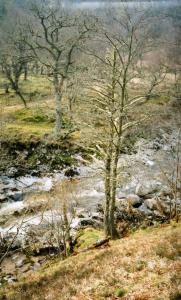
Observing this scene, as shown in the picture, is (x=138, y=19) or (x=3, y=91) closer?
(x=138, y=19)

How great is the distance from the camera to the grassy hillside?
1240 centimetres

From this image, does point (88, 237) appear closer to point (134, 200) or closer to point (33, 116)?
point (134, 200)

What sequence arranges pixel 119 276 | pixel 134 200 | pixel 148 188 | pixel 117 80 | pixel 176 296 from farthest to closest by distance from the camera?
pixel 148 188
pixel 134 200
pixel 117 80
pixel 119 276
pixel 176 296

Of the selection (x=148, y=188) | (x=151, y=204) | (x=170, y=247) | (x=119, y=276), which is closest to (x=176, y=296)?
(x=119, y=276)

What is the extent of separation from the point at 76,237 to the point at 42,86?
5246 centimetres

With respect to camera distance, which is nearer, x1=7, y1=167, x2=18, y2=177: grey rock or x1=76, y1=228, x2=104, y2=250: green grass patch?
x1=76, y1=228, x2=104, y2=250: green grass patch

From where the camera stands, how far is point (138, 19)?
1933cm

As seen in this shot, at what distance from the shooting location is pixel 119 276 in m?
14.1

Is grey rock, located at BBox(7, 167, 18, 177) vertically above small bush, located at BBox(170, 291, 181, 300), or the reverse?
small bush, located at BBox(170, 291, 181, 300)

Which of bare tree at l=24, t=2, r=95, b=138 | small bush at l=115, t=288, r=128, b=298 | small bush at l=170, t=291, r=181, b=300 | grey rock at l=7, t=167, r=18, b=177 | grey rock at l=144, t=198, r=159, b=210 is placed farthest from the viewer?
bare tree at l=24, t=2, r=95, b=138

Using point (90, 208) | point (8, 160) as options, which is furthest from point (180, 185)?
point (8, 160)

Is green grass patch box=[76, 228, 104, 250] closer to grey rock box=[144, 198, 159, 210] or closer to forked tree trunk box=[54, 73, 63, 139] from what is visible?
grey rock box=[144, 198, 159, 210]

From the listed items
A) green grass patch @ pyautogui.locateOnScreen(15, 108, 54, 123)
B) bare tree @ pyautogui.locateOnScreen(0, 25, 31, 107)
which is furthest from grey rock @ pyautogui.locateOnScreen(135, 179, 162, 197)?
green grass patch @ pyautogui.locateOnScreen(15, 108, 54, 123)

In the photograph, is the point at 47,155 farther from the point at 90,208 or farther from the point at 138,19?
the point at 138,19
